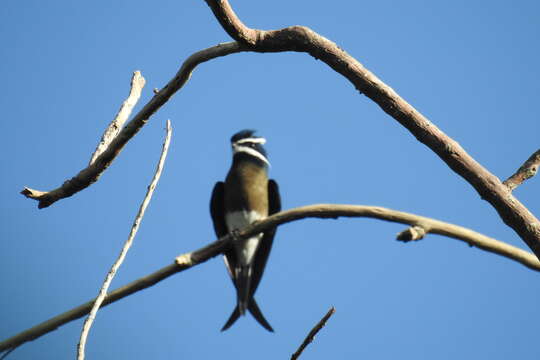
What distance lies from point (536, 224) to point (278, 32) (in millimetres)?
1577

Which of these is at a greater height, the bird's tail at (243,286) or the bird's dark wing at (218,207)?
the bird's dark wing at (218,207)

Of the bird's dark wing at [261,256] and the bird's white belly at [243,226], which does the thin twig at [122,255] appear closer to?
the bird's white belly at [243,226]

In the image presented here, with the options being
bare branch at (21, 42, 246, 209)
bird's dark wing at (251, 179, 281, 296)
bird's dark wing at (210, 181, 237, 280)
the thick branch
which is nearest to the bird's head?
bird's dark wing at (210, 181, 237, 280)

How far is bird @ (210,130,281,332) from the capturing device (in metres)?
4.40

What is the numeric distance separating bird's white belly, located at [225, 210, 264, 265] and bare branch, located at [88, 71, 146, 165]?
946mm

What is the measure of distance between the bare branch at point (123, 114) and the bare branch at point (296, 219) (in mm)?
1556

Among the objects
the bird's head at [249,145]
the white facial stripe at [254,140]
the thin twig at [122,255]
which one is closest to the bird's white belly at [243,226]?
the bird's head at [249,145]

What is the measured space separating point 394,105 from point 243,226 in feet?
5.51

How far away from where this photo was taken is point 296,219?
111 inches

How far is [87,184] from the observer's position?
13.5 feet

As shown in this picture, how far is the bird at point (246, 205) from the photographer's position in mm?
4402

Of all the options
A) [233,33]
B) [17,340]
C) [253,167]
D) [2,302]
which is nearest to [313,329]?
[17,340]

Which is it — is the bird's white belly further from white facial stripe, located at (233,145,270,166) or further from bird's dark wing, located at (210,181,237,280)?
white facial stripe, located at (233,145,270,166)

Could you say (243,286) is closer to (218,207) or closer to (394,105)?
(218,207)
